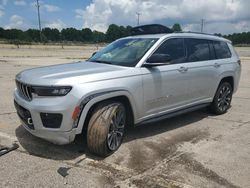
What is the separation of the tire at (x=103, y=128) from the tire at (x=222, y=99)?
3.00 meters

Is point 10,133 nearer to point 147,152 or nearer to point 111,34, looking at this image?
point 147,152

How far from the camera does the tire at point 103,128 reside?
13.2 ft

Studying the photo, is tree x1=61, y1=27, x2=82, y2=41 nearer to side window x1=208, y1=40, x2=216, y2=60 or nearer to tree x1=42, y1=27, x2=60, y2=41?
tree x1=42, y1=27, x2=60, y2=41

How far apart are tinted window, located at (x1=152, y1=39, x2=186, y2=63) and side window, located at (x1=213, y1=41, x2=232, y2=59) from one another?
134cm

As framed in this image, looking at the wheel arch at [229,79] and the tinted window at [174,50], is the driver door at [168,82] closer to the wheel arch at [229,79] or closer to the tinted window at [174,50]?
the tinted window at [174,50]

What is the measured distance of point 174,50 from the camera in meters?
5.28

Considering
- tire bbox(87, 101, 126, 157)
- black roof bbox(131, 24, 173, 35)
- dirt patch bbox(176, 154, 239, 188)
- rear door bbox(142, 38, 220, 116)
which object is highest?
black roof bbox(131, 24, 173, 35)

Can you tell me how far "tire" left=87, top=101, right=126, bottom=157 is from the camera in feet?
13.2

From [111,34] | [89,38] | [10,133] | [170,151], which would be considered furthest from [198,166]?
[89,38]

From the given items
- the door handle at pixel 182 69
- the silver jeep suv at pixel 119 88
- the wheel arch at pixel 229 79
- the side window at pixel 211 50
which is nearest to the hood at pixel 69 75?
the silver jeep suv at pixel 119 88

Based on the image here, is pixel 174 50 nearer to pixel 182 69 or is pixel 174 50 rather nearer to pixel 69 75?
pixel 182 69

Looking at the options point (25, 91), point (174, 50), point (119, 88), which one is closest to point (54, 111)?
point (25, 91)

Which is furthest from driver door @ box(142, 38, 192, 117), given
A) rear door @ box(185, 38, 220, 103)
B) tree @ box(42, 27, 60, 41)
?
tree @ box(42, 27, 60, 41)

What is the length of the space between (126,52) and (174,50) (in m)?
0.90
